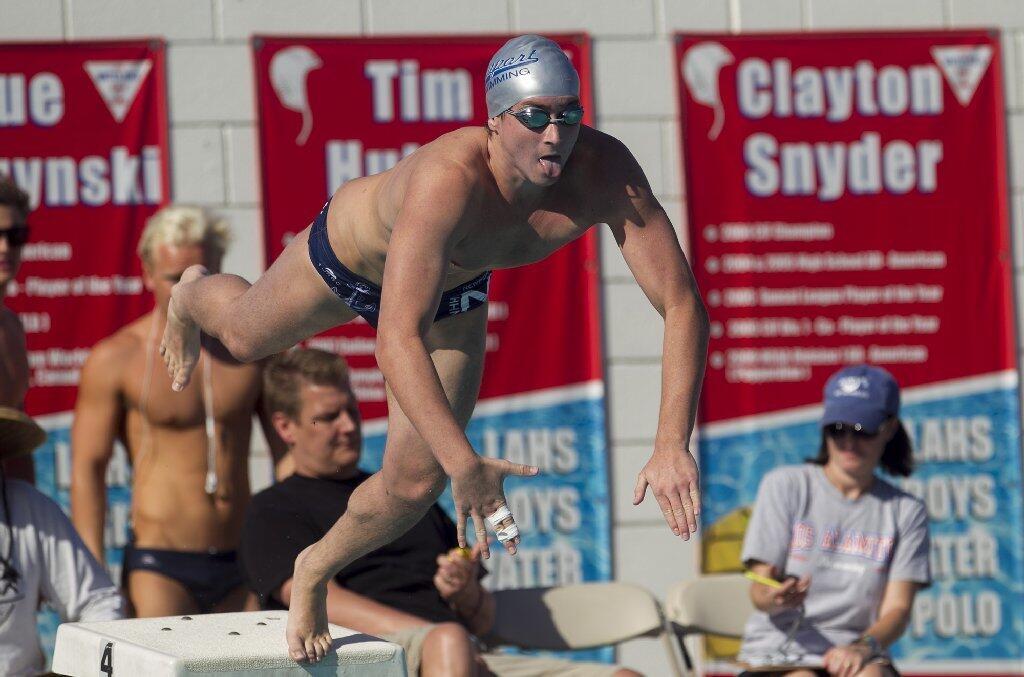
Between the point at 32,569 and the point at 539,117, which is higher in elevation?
the point at 539,117

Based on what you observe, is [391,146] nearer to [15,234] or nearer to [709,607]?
[15,234]

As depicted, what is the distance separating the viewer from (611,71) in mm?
6781

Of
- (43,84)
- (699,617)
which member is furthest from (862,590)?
(43,84)

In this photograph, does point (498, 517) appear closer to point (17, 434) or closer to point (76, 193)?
point (17, 434)

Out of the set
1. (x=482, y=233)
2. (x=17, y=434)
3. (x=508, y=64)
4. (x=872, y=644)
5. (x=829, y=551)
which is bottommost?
(x=872, y=644)

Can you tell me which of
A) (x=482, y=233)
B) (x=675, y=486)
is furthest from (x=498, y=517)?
(x=482, y=233)

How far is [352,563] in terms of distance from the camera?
4891 millimetres

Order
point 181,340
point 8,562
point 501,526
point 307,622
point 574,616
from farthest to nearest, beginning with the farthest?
1. point 574,616
2. point 181,340
3. point 8,562
4. point 307,622
5. point 501,526

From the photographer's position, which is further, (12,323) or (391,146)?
(391,146)

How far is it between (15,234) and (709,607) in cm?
266

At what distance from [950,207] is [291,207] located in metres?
2.83

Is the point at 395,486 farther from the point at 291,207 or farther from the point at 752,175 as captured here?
the point at 752,175

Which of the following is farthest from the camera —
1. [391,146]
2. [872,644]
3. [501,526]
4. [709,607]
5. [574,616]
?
[391,146]

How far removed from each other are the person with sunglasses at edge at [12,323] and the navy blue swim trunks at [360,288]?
4.30ft
